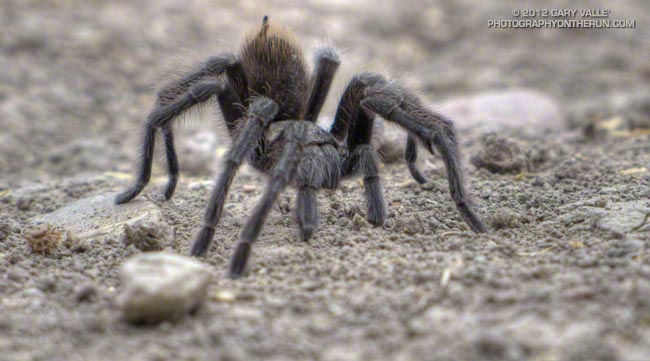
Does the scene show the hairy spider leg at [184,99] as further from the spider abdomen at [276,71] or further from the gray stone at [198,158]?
the gray stone at [198,158]

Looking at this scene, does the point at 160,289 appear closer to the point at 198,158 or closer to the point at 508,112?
the point at 198,158

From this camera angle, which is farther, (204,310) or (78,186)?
(78,186)

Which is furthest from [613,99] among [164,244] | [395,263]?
[164,244]

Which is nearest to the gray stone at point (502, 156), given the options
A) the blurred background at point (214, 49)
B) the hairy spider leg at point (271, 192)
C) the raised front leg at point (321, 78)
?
the raised front leg at point (321, 78)

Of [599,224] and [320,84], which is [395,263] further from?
[320,84]

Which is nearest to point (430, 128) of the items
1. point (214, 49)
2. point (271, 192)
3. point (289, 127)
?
point (289, 127)

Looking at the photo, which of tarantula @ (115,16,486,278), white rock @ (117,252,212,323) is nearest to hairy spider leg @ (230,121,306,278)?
tarantula @ (115,16,486,278)

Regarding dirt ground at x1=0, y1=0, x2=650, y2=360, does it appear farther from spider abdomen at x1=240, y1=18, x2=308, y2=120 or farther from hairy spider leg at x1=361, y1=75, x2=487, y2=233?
spider abdomen at x1=240, y1=18, x2=308, y2=120
